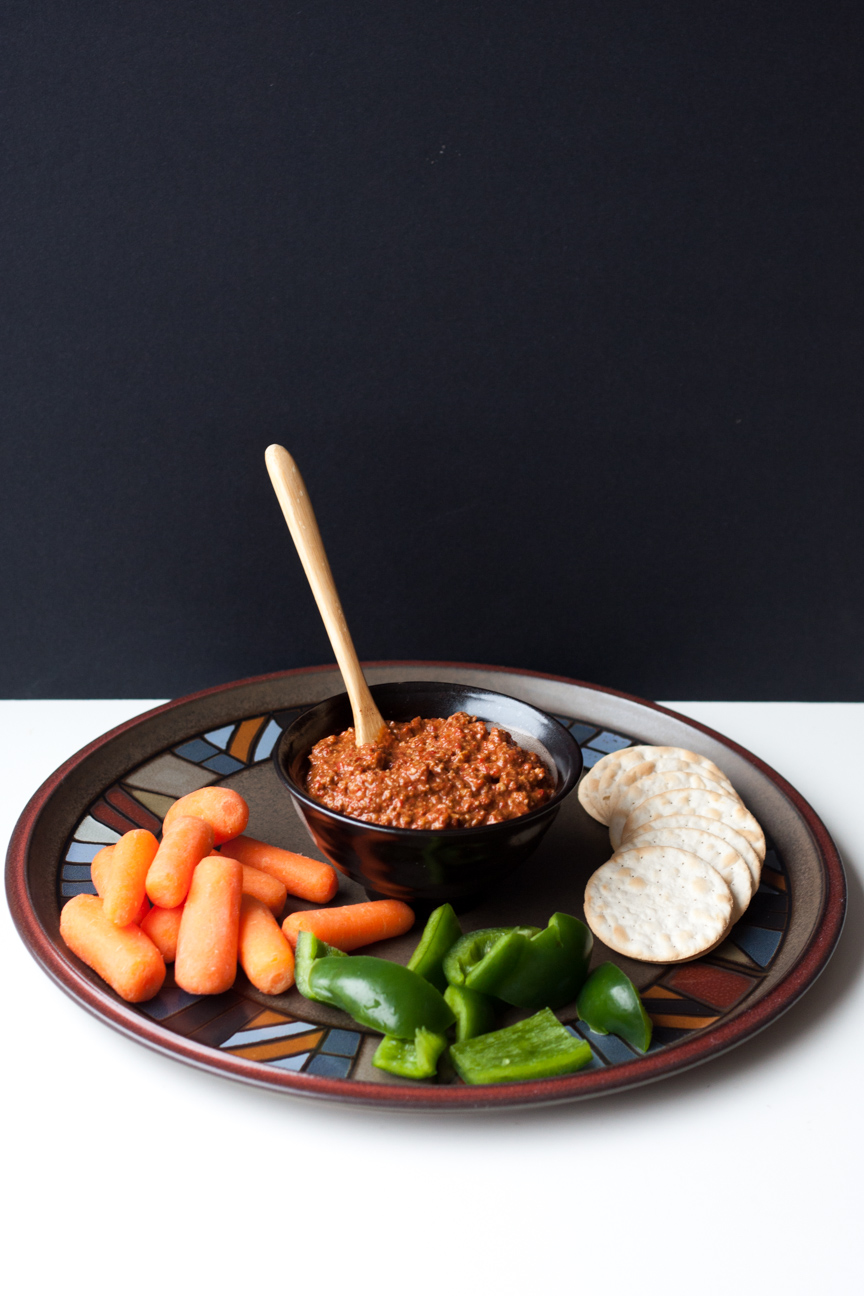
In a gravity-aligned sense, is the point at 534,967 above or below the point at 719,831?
above

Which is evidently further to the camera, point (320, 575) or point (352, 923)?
point (320, 575)

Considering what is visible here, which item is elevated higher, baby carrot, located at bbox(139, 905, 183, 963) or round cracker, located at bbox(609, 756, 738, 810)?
baby carrot, located at bbox(139, 905, 183, 963)

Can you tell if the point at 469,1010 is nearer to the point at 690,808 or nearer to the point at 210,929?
the point at 210,929

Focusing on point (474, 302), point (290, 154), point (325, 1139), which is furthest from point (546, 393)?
point (325, 1139)

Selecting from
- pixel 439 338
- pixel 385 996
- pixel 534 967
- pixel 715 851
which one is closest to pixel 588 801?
Result: pixel 715 851

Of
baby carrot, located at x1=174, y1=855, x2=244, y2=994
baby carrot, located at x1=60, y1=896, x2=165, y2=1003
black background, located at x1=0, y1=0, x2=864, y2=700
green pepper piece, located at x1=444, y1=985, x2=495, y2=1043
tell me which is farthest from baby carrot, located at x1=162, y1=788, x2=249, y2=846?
black background, located at x1=0, y1=0, x2=864, y2=700

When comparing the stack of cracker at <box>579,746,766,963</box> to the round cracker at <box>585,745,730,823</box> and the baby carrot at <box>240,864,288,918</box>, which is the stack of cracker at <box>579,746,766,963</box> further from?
the baby carrot at <box>240,864,288,918</box>

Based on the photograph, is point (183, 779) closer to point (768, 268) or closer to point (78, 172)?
point (78, 172)
